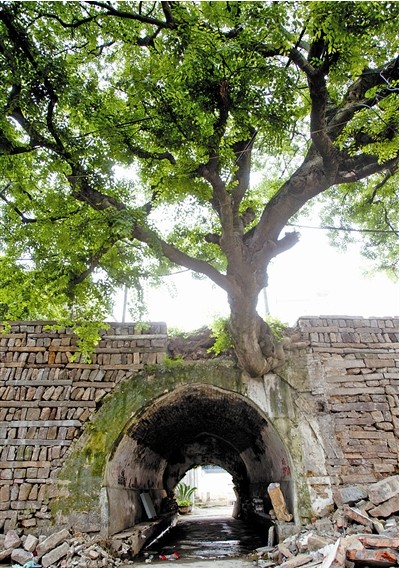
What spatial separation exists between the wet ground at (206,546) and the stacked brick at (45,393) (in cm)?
240

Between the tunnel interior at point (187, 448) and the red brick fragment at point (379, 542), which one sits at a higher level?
the tunnel interior at point (187, 448)

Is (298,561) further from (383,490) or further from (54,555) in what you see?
(54,555)

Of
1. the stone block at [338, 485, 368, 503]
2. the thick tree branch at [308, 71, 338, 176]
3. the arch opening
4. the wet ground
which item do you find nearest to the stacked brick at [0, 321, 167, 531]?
the wet ground

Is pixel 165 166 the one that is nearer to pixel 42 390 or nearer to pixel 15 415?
pixel 42 390

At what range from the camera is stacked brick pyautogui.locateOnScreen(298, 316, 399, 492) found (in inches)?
285

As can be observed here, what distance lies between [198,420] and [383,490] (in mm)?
5858

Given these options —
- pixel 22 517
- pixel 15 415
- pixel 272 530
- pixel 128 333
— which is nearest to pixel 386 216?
pixel 128 333

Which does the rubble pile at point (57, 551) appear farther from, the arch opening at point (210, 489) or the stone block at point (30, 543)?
the arch opening at point (210, 489)

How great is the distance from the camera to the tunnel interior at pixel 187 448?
26.7 ft

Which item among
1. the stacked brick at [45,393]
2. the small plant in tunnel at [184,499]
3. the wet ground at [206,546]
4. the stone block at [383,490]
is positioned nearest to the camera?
the stone block at [383,490]

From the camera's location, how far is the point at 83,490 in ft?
23.4

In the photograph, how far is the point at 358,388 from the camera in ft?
25.7

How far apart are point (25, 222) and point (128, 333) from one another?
312cm

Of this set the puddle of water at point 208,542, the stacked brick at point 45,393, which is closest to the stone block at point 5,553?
the stacked brick at point 45,393
